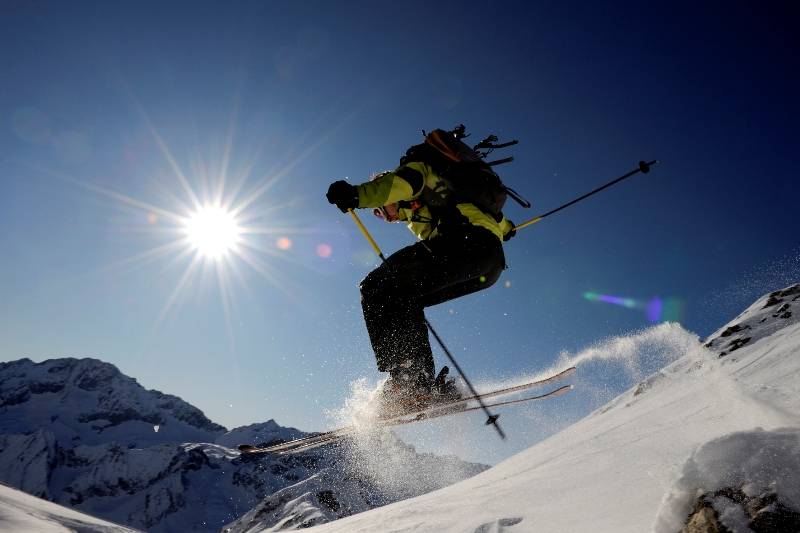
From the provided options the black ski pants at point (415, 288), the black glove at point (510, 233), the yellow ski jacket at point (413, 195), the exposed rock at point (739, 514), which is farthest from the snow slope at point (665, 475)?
the black glove at point (510, 233)

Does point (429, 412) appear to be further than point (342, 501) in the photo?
No

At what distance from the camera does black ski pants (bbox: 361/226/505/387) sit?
507 centimetres

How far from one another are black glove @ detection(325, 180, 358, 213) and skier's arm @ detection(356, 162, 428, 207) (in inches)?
2.4

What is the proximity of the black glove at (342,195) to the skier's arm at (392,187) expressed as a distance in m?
0.06

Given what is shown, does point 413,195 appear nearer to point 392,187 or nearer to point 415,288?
point 392,187

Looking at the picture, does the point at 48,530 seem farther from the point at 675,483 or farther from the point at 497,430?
the point at 675,483

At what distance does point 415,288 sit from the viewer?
5141mm

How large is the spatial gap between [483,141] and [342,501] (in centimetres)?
16171

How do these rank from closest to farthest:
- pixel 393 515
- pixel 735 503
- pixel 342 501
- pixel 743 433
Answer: pixel 735 503, pixel 743 433, pixel 393 515, pixel 342 501

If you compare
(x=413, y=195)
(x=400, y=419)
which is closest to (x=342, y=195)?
(x=413, y=195)

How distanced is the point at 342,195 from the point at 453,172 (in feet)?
4.32

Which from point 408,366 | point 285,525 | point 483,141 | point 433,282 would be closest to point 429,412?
point 408,366

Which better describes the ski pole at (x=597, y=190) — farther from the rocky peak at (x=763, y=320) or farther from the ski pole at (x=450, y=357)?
the rocky peak at (x=763, y=320)

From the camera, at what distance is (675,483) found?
6.60 ft
